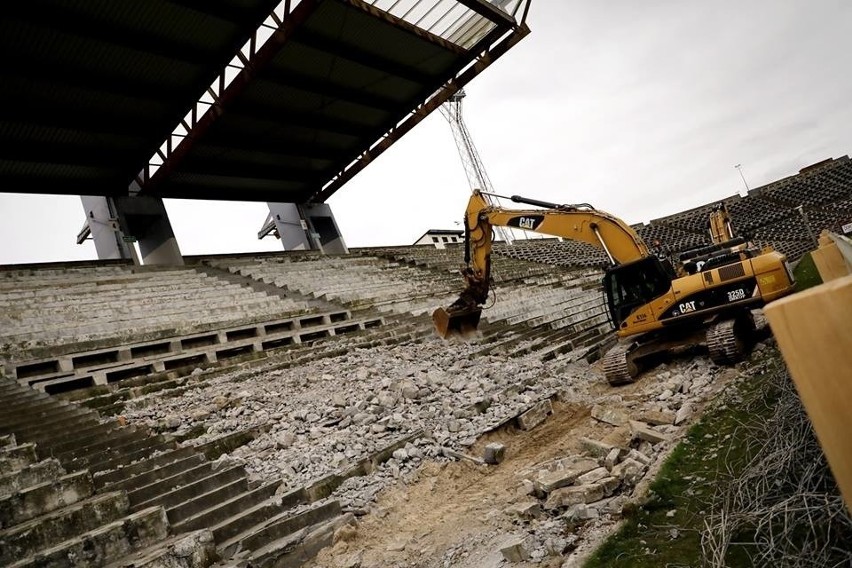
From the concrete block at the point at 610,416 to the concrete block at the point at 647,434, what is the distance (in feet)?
2.39

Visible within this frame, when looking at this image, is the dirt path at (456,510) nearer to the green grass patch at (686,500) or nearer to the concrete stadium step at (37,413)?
the green grass patch at (686,500)

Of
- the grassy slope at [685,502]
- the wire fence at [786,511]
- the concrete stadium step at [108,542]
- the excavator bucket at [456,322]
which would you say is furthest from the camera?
the excavator bucket at [456,322]

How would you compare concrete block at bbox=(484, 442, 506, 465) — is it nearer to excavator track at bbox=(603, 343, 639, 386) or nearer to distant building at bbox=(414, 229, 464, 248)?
excavator track at bbox=(603, 343, 639, 386)

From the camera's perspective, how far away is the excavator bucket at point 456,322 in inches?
398

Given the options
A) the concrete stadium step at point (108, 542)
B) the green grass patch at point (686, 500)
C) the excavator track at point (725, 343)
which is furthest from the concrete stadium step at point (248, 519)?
the excavator track at point (725, 343)

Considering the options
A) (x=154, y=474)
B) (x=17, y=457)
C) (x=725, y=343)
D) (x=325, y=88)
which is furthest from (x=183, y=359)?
(x=325, y=88)

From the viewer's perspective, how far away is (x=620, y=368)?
7762 mm

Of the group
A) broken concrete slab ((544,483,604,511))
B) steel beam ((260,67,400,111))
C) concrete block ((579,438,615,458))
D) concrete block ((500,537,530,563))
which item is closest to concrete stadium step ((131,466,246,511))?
concrete block ((500,537,530,563))

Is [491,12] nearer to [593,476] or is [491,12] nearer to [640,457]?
[640,457]

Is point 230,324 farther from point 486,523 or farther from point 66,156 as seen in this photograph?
point 66,156

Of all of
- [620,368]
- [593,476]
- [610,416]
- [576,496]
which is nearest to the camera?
[576,496]

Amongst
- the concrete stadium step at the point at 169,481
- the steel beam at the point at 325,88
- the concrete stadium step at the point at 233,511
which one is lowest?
the concrete stadium step at the point at 233,511

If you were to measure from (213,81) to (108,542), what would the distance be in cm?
1377

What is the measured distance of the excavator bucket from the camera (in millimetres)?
10117
